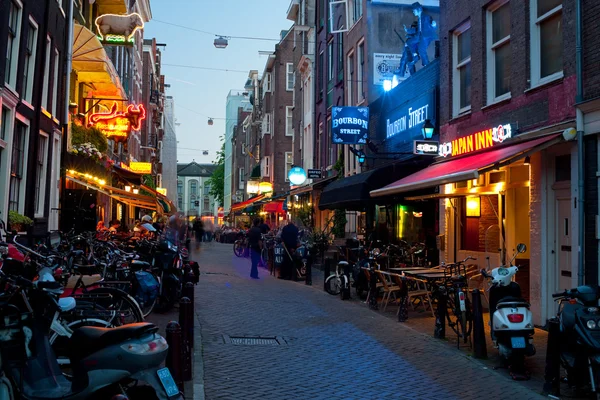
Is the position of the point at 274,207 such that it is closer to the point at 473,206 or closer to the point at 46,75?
the point at 46,75

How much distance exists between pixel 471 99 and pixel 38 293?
10408 mm

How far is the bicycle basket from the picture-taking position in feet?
30.4

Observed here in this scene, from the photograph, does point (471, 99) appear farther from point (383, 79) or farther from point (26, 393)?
point (26, 393)

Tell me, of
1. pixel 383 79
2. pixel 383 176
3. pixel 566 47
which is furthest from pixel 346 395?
pixel 383 79

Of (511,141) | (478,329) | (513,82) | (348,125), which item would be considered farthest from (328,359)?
(348,125)

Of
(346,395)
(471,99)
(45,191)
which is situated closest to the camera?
(346,395)

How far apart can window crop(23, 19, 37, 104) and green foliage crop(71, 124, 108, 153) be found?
5.24m

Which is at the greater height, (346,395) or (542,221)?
(542,221)

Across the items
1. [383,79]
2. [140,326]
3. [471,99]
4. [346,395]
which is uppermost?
[383,79]

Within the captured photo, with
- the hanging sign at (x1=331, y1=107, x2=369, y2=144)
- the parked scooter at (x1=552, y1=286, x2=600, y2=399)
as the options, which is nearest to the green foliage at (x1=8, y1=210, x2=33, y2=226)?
the hanging sign at (x1=331, y1=107, x2=369, y2=144)

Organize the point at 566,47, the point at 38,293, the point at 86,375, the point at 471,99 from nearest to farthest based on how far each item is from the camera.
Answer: the point at 86,375, the point at 38,293, the point at 566,47, the point at 471,99

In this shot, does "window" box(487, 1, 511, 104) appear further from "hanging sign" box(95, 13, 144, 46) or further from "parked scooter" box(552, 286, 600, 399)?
"hanging sign" box(95, 13, 144, 46)

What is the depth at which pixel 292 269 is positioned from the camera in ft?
59.4

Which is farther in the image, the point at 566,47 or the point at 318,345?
the point at 566,47
